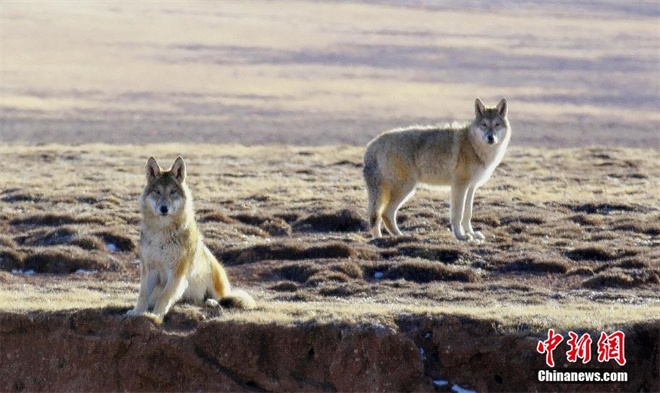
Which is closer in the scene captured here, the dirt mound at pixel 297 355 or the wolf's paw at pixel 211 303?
the dirt mound at pixel 297 355

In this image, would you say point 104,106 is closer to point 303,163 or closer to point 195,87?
point 195,87

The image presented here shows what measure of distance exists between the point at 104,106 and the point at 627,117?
3193 centimetres

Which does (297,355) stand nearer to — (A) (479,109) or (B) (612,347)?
(B) (612,347)

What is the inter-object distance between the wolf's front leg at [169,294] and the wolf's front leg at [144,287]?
188 millimetres

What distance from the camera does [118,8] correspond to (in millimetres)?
145125

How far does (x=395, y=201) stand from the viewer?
26.1 meters

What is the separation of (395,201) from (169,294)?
30.4 ft

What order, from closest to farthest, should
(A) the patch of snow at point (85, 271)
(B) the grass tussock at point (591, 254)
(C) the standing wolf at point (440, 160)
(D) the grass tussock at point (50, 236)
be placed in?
(A) the patch of snow at point (85, 271), (B) the grass tussock at point (591, 254), (C) the standing wolf at point (440, 160), (D) the grass tussock at point (50, 236)

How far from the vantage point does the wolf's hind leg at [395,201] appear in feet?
85.0

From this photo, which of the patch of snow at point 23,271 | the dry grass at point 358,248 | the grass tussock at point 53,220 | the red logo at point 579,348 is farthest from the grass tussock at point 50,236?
the red logo at point 579,348

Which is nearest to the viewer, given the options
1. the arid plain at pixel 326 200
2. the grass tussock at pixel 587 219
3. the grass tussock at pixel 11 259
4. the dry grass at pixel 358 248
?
the arid plain at pixel 326 200

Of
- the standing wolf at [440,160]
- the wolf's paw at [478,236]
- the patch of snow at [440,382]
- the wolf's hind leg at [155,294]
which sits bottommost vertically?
the patch of snow at [440,382]

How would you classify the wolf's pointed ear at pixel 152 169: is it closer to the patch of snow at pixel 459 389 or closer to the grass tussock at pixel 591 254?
the patch of snow at pixel 459 389

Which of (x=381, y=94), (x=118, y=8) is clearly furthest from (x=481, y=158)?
(x=118, y=8)
